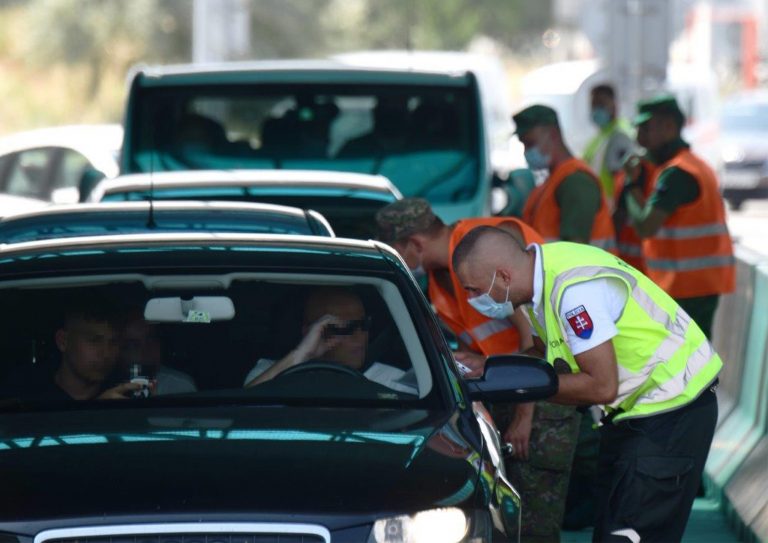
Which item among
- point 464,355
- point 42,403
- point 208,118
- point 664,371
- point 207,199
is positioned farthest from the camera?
point 208,118

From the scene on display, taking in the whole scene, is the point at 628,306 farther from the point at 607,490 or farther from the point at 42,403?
the point at 42,403

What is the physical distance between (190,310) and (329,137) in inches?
227

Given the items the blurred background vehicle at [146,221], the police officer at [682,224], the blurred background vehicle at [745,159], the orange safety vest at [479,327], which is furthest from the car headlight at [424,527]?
the blurred background vehicle at [745,159]

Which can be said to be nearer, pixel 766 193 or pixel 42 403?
pixel 42 403

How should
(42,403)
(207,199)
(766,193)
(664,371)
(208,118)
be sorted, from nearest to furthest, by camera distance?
(42,403)
(664,371)
(207,199)
(208,118)
(766,193)

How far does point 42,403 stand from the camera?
543 cm

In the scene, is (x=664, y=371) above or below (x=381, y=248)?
below

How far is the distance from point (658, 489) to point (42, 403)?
201 cm

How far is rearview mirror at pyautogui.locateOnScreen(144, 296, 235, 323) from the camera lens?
563 cm

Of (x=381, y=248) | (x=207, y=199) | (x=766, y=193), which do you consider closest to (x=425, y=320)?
(x=381, y=248)

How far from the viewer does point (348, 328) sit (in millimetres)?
5719

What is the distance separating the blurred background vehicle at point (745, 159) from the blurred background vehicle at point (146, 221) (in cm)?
2333

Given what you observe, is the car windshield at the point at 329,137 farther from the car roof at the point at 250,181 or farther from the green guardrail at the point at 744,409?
the green guardrail at the point at 744,409

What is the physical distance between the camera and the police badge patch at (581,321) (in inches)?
222
